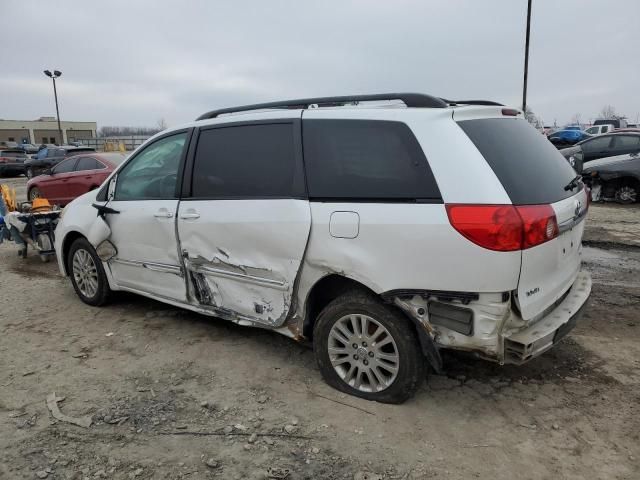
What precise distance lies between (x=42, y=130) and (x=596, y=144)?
281 ft

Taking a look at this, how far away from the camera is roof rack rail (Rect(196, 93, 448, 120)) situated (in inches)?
120

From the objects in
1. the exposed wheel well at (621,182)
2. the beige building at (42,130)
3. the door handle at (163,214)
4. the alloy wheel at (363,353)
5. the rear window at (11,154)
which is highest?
the beige building at (42,130)

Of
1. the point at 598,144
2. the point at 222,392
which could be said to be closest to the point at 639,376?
the point at 222,392

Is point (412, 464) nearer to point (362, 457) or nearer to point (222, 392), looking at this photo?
point (362, 457)

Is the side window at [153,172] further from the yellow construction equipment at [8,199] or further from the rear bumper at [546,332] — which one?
the yellow construction equipment at [8,199]

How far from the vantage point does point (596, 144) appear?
13.2 metres

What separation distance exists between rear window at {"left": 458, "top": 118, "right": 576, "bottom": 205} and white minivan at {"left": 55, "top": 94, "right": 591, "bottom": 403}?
0.01m

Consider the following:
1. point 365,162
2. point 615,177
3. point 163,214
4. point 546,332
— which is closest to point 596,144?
point 615,177

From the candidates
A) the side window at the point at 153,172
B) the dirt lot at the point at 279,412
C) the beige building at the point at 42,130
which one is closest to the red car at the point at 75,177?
the side window at the point at 153,172

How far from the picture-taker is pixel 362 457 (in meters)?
2.69

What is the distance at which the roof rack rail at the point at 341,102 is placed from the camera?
304 cm

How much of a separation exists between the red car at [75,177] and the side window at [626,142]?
481 inches

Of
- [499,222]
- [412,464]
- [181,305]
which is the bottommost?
[412,464]

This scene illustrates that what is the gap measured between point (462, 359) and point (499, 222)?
1532 mm
